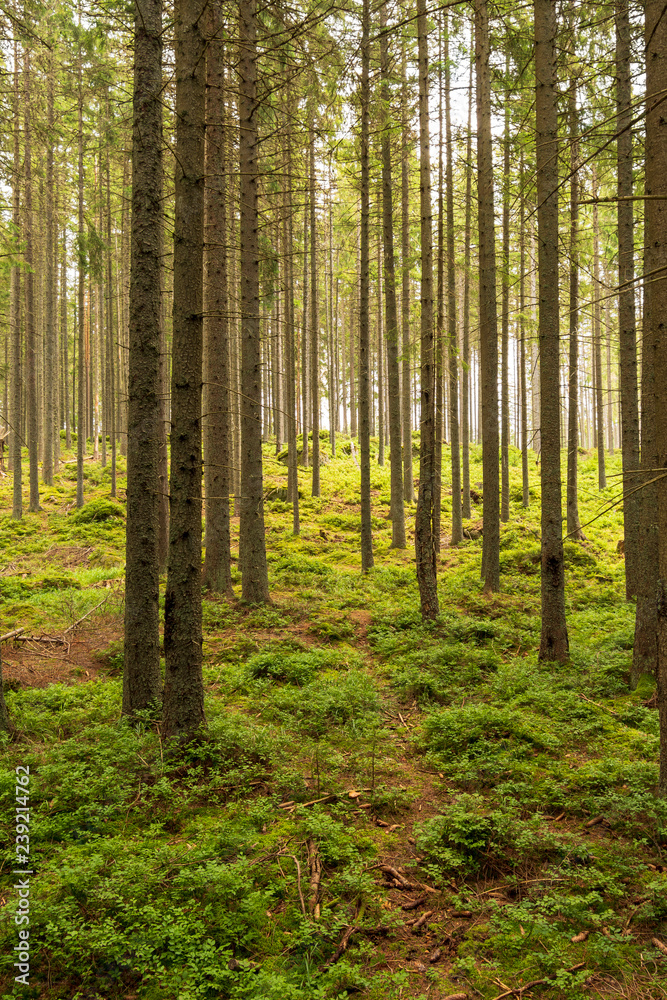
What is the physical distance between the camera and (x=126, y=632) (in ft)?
19.8

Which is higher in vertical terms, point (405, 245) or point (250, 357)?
point (405, 245)

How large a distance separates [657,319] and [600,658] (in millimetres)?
5086

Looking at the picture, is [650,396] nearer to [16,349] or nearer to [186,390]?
[186,390]

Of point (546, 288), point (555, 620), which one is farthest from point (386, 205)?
point (555, 620)

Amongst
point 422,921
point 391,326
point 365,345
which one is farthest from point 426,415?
point 422,921

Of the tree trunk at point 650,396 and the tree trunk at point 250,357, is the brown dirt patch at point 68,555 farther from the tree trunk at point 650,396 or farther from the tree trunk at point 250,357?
the tree trunk at point 650,396

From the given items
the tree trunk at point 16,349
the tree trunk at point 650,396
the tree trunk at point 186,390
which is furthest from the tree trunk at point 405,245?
the tree trunk at point 16,349

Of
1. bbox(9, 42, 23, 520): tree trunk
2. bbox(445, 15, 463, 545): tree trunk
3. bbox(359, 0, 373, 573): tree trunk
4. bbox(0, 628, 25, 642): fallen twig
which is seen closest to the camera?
Answer: bbox(0, 628, 25, 642): fallen twig

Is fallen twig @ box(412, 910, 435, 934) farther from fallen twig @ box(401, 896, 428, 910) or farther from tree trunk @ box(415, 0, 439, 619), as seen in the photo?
tree trunk @ box(415, 0, 439, 619)

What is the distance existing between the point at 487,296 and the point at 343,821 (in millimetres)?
10574

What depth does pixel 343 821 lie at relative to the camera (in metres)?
4.80

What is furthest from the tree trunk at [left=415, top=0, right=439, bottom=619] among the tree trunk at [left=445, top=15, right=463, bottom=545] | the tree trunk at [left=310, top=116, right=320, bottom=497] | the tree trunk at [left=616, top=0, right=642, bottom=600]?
the tree trunk at [left=310, top=116, right=320, bottom=497]

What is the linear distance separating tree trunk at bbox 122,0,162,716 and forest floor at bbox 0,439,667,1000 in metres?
0.76

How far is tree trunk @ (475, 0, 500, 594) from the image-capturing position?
11.5m
